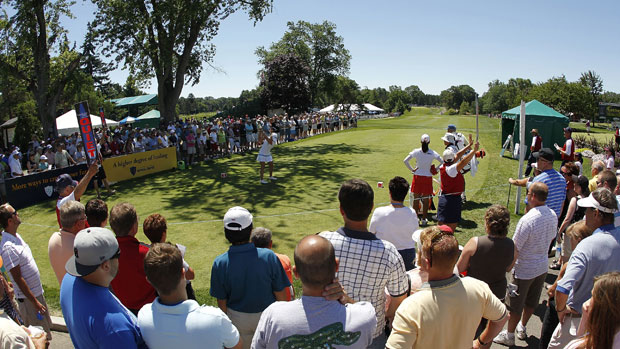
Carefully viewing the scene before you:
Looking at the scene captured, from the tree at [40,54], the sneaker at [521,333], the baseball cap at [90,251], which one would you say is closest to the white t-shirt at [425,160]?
the sneaker at [521,333]

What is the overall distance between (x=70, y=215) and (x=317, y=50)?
69769 millimetres

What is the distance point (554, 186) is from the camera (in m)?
6.27

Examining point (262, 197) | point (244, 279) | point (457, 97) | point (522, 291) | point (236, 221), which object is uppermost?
point (457, 97)

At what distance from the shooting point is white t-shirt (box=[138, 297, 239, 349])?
94.3 inches

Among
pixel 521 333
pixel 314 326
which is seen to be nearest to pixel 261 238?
pixel 314 326

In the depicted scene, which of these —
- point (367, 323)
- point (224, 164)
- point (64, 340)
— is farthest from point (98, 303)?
point (224, 164)

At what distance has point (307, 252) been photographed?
229 centimetres

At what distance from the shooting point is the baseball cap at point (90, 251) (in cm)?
250

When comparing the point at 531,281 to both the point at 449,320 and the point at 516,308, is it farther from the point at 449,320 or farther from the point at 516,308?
the point at 449,320

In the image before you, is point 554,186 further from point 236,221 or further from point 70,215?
point 70,215

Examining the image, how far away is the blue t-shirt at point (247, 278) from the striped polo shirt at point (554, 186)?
4.74m

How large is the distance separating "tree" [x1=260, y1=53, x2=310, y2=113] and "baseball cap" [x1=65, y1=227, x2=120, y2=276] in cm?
4454

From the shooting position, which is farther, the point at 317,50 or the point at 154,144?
the point at 317,50

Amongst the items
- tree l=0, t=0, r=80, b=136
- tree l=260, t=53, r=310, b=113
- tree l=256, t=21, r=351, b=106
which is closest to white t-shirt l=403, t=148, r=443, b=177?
tree l=0, t=0, r=80, b=136
